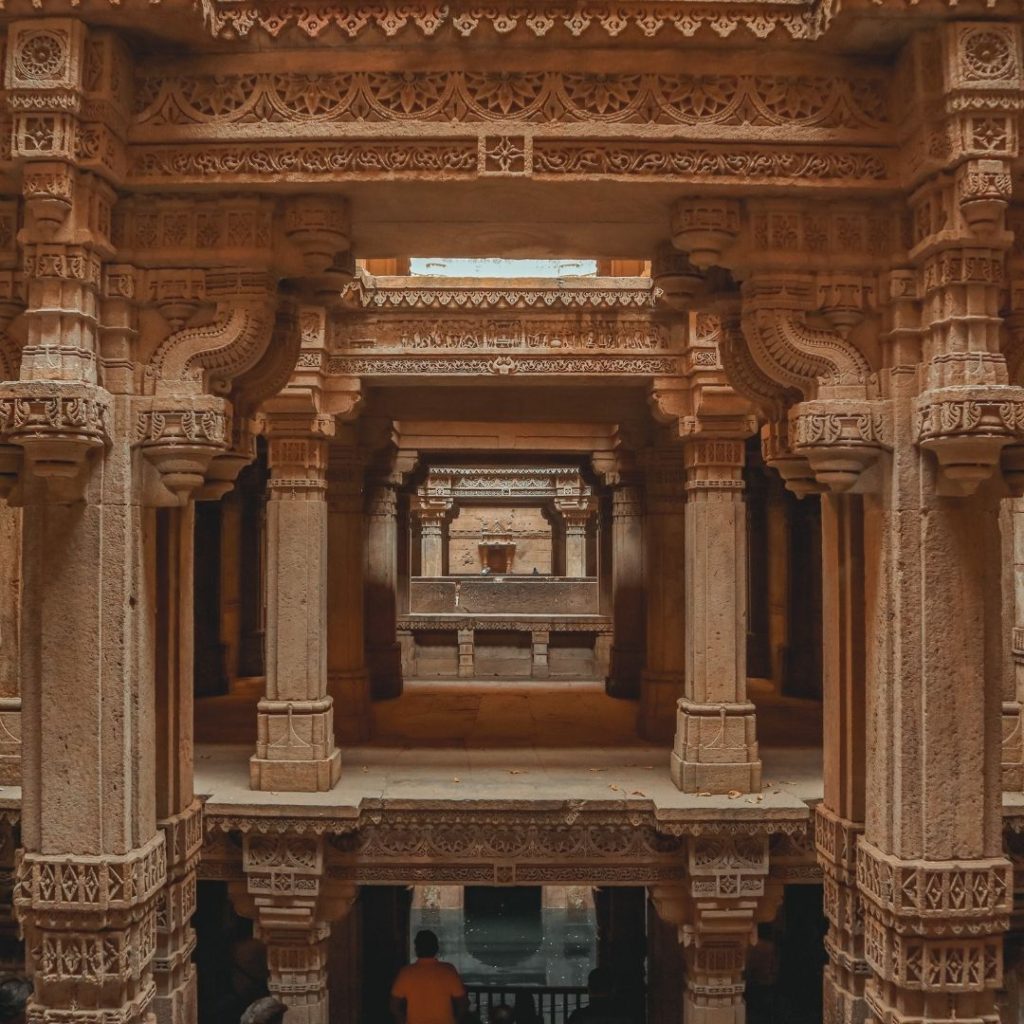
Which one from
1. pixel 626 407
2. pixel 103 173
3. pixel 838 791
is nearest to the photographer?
pixel 103 173

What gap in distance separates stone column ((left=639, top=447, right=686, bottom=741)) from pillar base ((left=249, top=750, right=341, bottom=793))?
363 centimetres

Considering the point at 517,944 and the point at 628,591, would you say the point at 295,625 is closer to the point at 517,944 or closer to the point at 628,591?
the point at 628,591

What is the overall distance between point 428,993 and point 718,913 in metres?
2.04

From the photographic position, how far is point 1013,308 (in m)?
3.62

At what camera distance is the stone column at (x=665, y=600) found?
9.60 meters

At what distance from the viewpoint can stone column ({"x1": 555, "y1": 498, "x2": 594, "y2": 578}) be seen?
64.4 feet

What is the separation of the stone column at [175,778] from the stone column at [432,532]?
15.5 m

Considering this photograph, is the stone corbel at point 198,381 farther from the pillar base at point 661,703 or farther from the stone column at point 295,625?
the pillar base at point 661,703

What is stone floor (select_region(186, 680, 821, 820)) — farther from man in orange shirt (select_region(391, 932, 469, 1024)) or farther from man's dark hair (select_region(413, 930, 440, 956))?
man in orange shirt (select_region(391, 932, 469, 1024))

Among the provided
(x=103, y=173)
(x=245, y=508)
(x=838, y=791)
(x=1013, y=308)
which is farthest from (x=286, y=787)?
(x=245, y=508)

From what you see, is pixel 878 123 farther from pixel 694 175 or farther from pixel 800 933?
pixel 800 933

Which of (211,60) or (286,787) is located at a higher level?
(211,60)

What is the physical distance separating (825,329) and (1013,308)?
0.68 m

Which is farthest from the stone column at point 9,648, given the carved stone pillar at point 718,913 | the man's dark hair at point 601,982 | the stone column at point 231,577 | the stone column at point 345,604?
the stone column at point 231,577
